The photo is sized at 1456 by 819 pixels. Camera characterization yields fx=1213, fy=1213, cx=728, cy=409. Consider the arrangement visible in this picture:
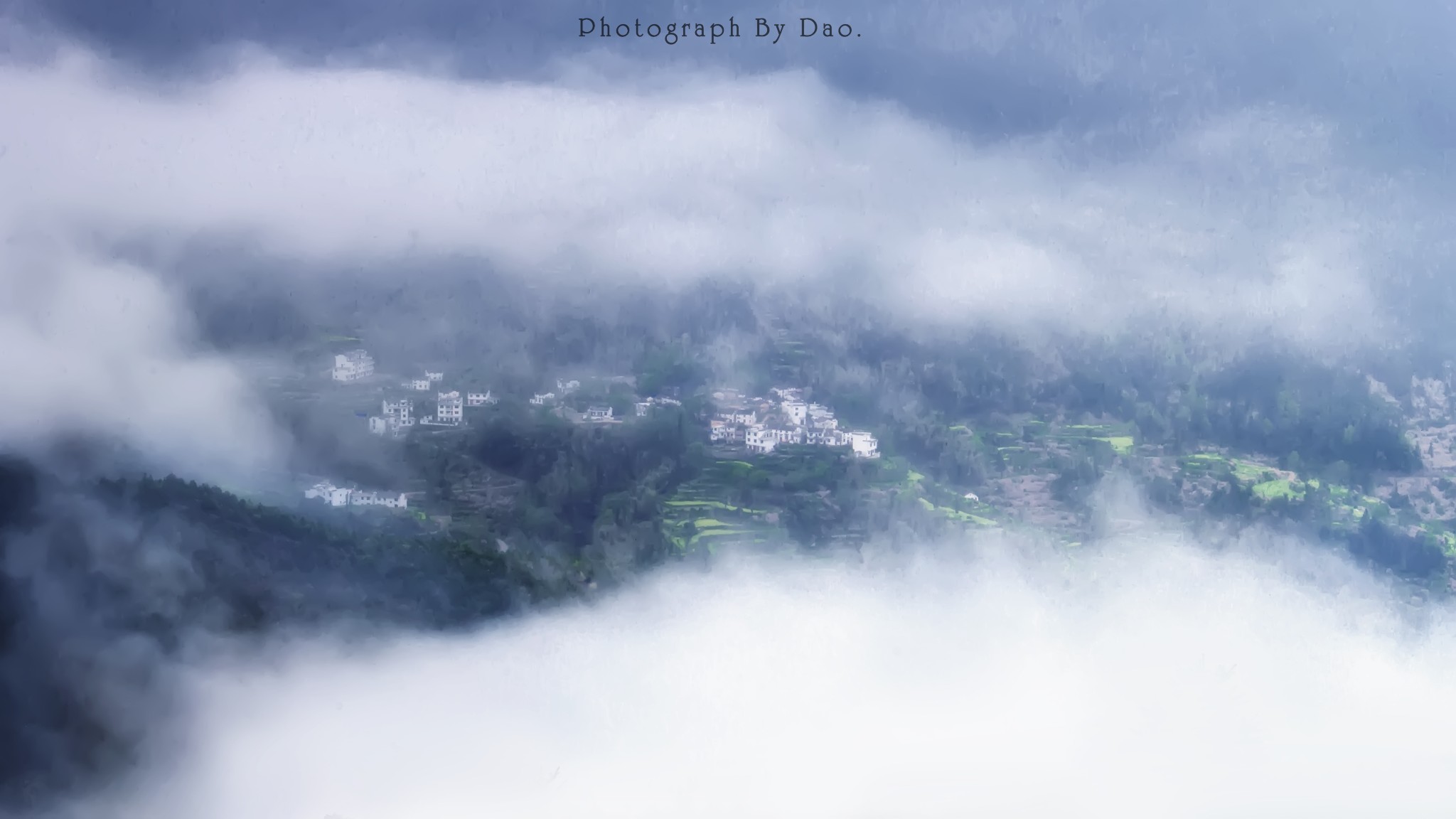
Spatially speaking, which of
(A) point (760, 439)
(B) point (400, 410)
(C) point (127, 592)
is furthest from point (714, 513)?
(C) point (127, 592)

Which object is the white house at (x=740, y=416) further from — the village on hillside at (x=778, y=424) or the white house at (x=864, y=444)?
the white house at (x=864, y=444)

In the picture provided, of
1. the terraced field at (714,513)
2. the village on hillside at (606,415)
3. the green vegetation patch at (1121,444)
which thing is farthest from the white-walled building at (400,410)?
the green vegetation patch at (1121,444)

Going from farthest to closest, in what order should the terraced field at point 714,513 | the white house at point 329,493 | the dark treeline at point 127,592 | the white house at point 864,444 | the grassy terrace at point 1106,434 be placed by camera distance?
the grassy terrace at point 1106,434, the white house at point 864,444, the terraced field at point 714,513, the white house at point 329,493, the dark treeline at point 127,592

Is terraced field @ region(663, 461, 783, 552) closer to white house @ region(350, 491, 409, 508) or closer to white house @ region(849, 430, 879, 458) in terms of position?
white house @ region(849, 430, 879, 458)

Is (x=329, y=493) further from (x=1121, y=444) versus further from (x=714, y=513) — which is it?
(x=1121, y=444)

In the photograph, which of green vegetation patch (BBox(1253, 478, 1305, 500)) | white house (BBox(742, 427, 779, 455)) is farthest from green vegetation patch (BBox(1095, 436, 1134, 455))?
white house (BBox(742, 427, 779, 455))

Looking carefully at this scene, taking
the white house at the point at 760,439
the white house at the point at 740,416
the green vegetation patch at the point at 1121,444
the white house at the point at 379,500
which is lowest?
the white house at the point at 379,500
